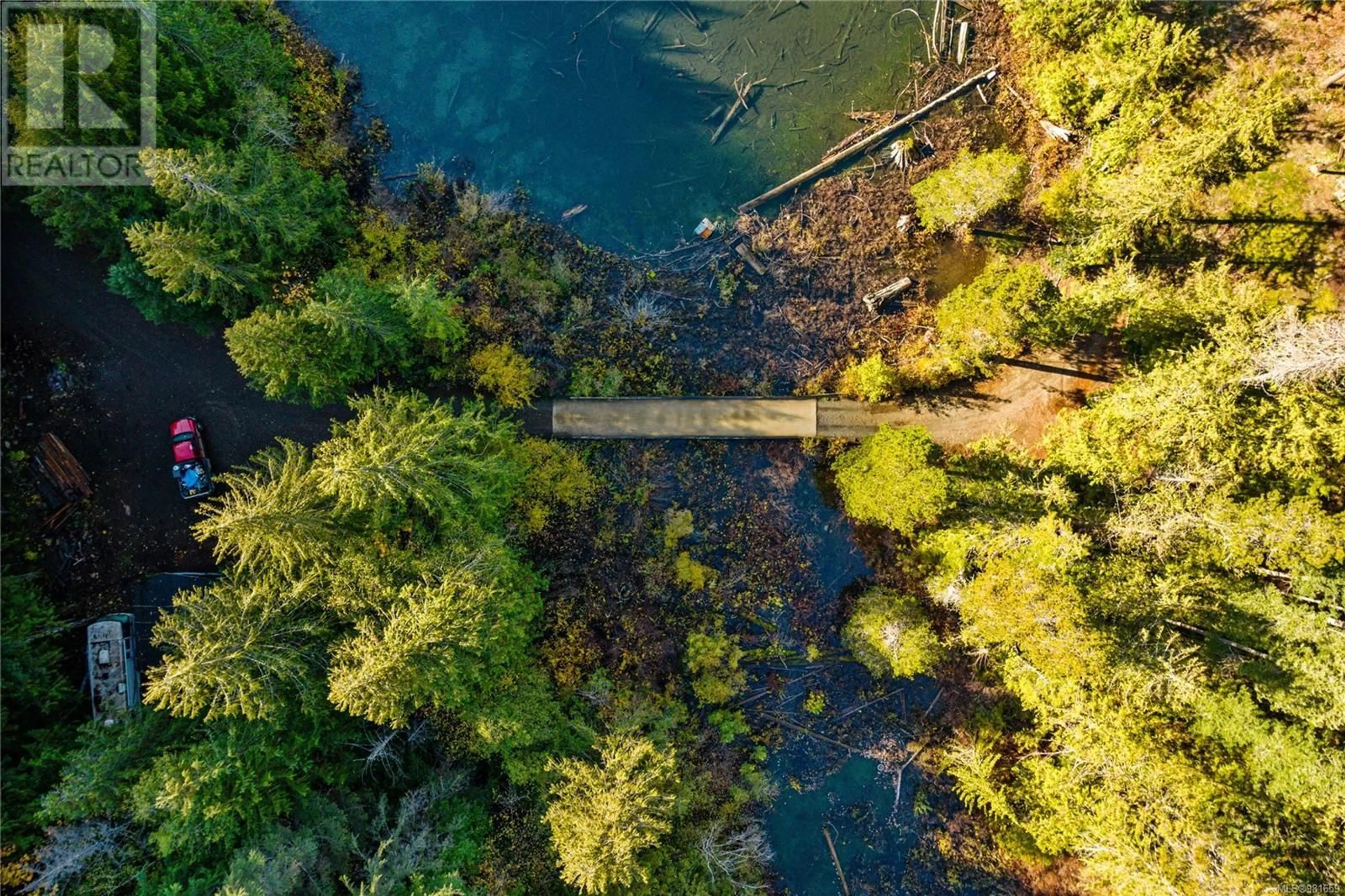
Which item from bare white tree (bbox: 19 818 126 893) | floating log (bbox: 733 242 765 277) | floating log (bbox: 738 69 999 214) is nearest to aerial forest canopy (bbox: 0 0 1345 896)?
bare white tree (bbox: 19 818 126 893)

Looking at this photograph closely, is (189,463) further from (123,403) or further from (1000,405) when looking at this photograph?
(1000,405)

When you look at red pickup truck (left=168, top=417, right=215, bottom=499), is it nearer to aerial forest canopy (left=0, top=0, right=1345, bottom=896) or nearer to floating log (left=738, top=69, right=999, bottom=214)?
aerial forest canopy (left=0, top=0, right=1345, bottom=896)

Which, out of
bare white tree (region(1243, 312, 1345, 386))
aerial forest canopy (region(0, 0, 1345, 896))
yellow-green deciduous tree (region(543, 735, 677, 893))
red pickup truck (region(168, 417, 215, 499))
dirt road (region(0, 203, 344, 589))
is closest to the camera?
bare white tree (region(1243, 312, 1345, 386))

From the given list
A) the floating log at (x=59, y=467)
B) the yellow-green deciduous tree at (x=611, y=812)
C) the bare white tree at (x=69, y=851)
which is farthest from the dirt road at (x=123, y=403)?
the yellow-green deciduous tree at (x=611, y=812)

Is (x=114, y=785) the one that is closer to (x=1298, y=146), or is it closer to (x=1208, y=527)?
(x=1208, y=527)

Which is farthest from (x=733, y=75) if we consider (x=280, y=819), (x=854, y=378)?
(x=280, y=819)

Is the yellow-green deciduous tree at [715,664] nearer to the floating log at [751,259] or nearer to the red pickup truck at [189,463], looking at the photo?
the floating log at [751,259]
